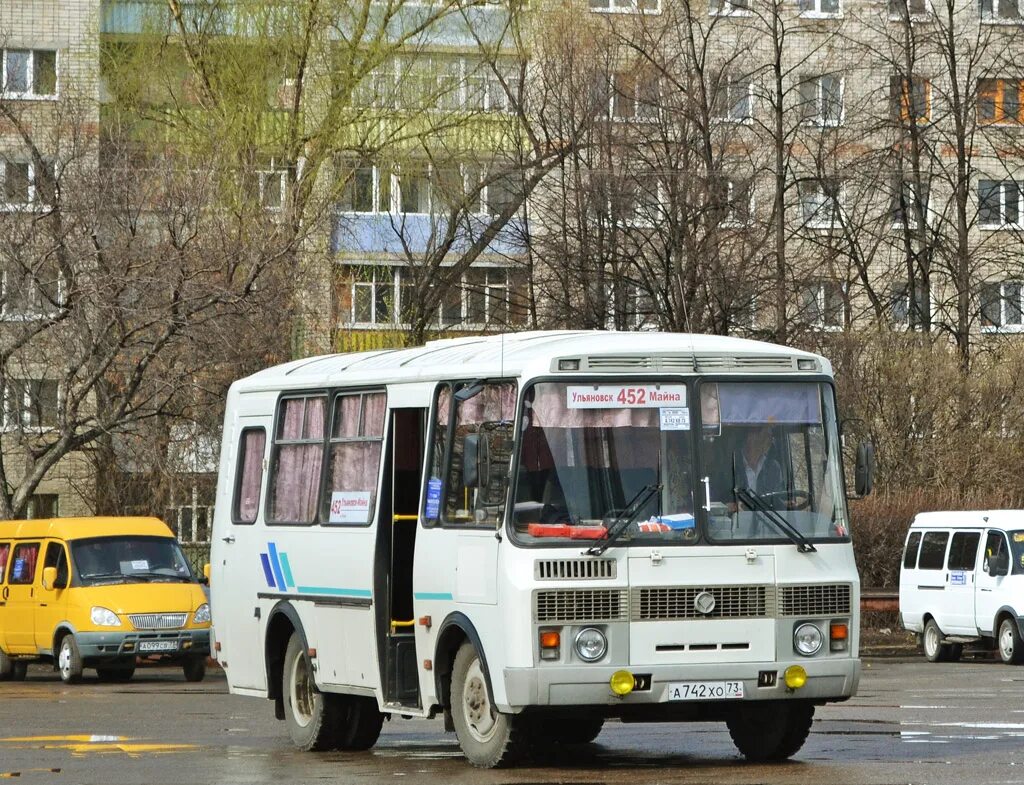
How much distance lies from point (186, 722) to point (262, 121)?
22703 millimetres

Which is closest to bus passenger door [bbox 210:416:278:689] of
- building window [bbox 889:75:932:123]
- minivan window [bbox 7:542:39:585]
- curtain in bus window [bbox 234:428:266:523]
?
curtain in bus window [bbox 234:428:266:523]

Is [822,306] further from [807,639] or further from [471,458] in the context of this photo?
[471,458]

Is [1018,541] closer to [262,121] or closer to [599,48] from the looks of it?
[599,48]

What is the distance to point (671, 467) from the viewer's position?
1373cm

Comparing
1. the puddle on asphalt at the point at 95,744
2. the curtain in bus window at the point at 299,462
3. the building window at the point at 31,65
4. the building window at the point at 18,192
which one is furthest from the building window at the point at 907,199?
the puddle on asphalt at the point at 95,744

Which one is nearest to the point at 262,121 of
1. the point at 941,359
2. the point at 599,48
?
the point at 599,48

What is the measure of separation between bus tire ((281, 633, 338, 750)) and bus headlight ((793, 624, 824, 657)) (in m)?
4.01

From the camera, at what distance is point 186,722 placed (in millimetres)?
19359

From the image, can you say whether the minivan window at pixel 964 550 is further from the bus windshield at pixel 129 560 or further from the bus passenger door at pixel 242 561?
the bus passenger door at pixel 242 561

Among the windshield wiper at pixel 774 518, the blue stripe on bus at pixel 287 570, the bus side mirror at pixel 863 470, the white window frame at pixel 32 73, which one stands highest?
the white window frame at pixel 32 73

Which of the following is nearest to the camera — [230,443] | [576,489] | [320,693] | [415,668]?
[576,489]

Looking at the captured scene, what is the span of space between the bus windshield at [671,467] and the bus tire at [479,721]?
109 centimetres

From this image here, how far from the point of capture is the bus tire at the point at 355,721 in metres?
16.2

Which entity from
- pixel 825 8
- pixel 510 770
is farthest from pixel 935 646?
pixel 825 8
